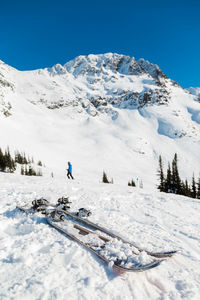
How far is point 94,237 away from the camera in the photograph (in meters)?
5.32

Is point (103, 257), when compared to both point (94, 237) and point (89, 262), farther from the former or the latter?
point (94, 237)

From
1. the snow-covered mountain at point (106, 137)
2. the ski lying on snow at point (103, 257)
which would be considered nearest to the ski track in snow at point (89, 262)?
the ski lying on snow at point (103, 257)

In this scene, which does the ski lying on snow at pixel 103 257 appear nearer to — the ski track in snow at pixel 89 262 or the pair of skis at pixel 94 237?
the pair of skis at pixel 94 237

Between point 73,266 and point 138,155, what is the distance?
122283mm

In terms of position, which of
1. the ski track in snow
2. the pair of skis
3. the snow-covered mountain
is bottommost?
the ski track in snow

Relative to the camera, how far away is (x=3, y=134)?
373 feet

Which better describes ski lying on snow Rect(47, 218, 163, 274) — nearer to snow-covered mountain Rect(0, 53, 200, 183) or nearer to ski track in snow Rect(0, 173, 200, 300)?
ski track in snow Rect(0, 173, 200, 300)

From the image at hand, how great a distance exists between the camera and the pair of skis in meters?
3.87

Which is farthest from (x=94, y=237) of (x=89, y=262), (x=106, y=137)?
(x=106, y=137)

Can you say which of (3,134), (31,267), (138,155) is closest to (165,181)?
(31,267)

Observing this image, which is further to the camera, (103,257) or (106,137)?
(106,137)

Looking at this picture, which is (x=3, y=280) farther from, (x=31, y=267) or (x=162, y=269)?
(x=162, y=269)

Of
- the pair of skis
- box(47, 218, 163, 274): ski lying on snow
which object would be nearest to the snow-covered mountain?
the pair of skis

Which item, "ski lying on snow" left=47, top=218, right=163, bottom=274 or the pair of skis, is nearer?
"ski lying on snow" left=47, top=218, right=163, bottom=274
